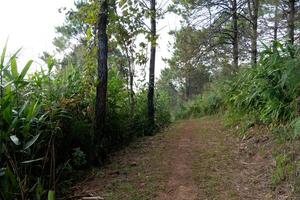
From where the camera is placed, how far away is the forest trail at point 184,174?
13.9 feet

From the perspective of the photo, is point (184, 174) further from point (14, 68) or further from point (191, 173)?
point (14, 68)

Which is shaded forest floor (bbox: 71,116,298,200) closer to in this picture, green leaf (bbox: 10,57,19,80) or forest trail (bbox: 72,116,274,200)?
forest trail (bbox: 72,116,274,200)

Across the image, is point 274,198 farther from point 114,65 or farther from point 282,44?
point 114,65

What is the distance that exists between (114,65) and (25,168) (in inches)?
203

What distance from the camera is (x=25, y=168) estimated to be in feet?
12.8

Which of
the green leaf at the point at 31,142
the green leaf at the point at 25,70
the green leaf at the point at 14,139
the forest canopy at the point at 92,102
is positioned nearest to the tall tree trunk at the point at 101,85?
the forest canopy at the point at 92,102

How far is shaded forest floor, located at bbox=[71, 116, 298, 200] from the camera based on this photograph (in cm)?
422

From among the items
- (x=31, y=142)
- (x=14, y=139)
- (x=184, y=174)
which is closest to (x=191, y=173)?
(x=184, y=174)

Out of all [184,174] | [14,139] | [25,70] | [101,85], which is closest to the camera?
[14,139]

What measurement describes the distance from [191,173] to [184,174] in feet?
0.35

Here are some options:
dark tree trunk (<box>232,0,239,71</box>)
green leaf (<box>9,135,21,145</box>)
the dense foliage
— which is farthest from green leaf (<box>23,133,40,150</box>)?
dark tree trunk (<box>232,0,239,71</box>)

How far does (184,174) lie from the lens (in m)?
4.95

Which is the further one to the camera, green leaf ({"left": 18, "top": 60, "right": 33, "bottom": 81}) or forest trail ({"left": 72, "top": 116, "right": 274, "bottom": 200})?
forest trail ({"left": 72, "top": 116, "right": 274, "bottom": 200})

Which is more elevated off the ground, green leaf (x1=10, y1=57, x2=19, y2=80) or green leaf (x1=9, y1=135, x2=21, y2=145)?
green leaf (x1=10, y1=57, x2=19, y2=80)
